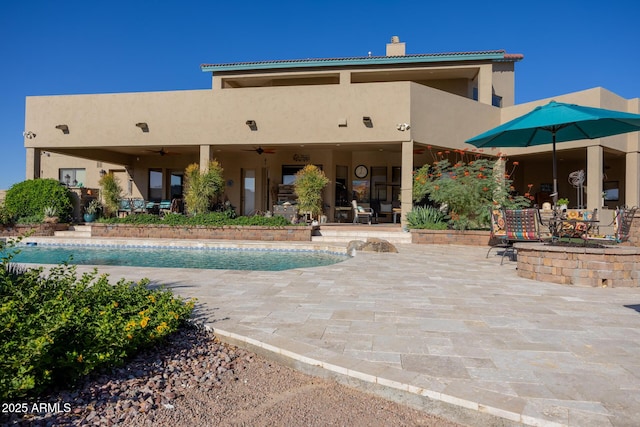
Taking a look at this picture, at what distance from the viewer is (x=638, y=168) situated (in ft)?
43.2

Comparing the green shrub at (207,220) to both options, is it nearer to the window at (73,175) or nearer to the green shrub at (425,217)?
the green shrub at (425,217)

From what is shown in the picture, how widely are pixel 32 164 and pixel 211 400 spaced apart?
1558 centimetres

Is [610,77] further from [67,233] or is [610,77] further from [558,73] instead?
[67,233]

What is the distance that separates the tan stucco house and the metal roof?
36mm

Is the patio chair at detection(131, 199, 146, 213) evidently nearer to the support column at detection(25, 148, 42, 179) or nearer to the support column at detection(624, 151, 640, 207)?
the support column at detection(25, 148, 42, 179)

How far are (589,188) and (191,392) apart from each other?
13.8 meters

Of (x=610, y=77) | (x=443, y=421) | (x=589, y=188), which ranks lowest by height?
(x=443, y=421)

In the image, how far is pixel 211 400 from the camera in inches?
84.7

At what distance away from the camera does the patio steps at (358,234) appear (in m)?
10.8

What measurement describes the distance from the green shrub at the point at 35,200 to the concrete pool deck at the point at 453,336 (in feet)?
28.1

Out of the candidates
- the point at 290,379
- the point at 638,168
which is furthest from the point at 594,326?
the point at 638,168

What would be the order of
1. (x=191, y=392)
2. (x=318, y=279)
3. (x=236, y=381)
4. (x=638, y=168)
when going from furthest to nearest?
(x=638, y=168) < (x=318, y=279) < (x=236, y=381) < (x=191, y=392)

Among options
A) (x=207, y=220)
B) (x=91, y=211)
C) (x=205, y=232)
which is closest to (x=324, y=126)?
(x=207, y=220)

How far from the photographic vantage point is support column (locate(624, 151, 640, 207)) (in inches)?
502
